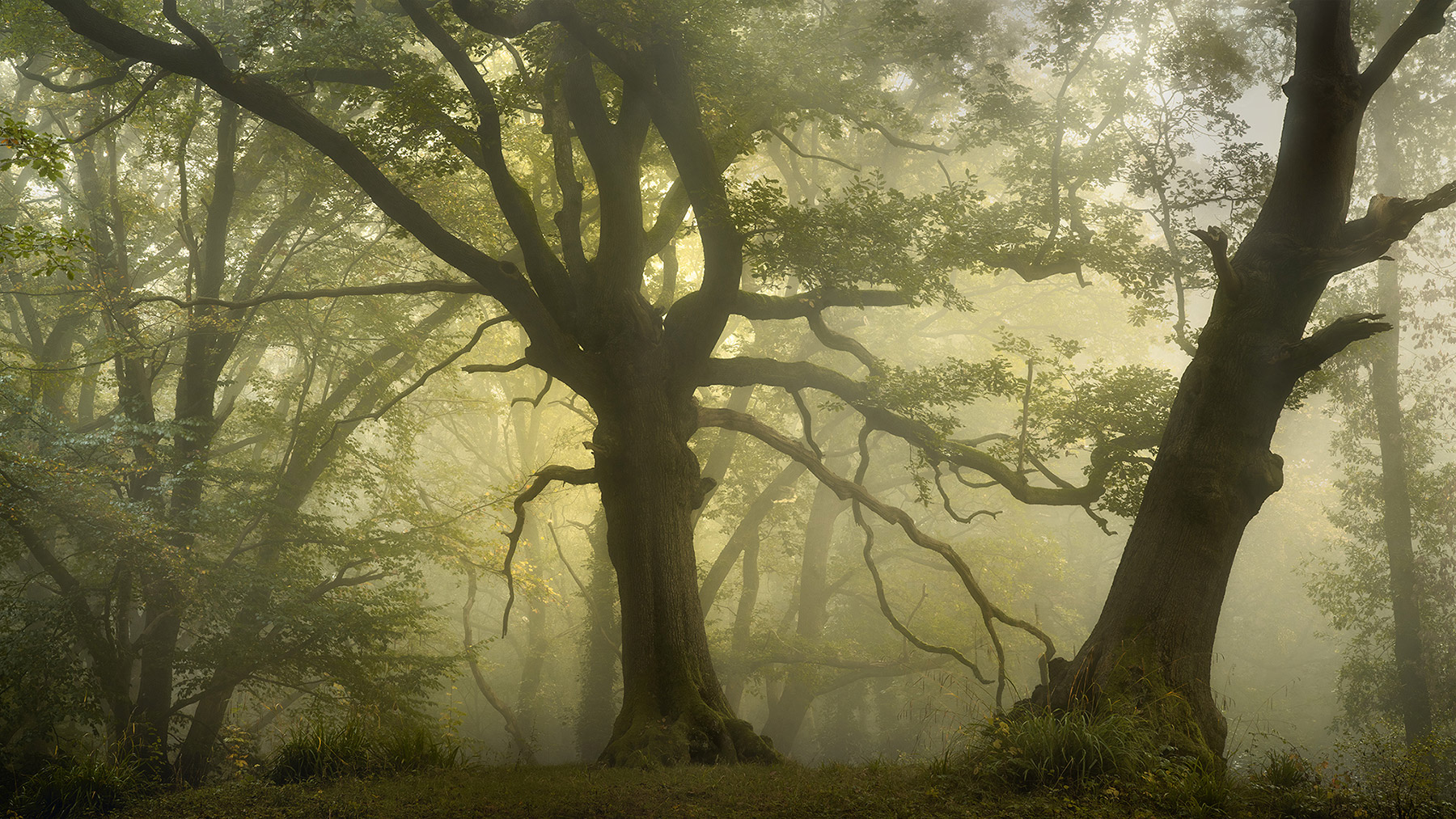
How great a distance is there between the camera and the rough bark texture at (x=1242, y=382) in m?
6.21

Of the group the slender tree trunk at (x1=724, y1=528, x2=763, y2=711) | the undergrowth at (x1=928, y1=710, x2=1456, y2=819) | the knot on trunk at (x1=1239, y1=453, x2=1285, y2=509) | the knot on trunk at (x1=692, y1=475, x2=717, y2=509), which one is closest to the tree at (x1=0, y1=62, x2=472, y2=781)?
the knot on trunk at (x1=692, y1=475, x2=717, y2=509)

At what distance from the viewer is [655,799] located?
5.09 m

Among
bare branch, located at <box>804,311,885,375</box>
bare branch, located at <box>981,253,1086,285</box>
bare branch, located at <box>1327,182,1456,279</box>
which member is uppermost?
bare branch, located at <box>981,253,1086,285</box>

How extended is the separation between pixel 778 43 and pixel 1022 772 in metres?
8.55

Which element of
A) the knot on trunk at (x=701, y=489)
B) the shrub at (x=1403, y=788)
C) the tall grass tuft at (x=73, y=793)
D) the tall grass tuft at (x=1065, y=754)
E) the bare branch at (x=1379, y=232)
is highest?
the bare branch at (x=1379, y=232)

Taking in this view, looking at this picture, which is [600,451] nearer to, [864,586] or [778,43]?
[778,43]

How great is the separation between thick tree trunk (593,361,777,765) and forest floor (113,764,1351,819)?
1098 millimetres

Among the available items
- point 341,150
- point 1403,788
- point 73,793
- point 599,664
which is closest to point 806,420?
point 341,150

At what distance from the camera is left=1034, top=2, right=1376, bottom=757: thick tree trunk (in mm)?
6223

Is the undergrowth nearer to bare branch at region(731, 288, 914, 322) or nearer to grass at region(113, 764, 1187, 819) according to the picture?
grass at region(113, 764, 1187, 819)

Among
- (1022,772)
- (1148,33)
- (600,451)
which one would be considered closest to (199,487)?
→ (600,451)

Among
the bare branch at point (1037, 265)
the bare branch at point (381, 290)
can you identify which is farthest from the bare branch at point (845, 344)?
the bare branch at point (381, 290)

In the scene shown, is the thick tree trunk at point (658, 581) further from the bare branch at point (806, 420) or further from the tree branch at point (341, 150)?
the bare branch at point (806, 420)

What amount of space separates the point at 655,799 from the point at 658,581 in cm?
290
